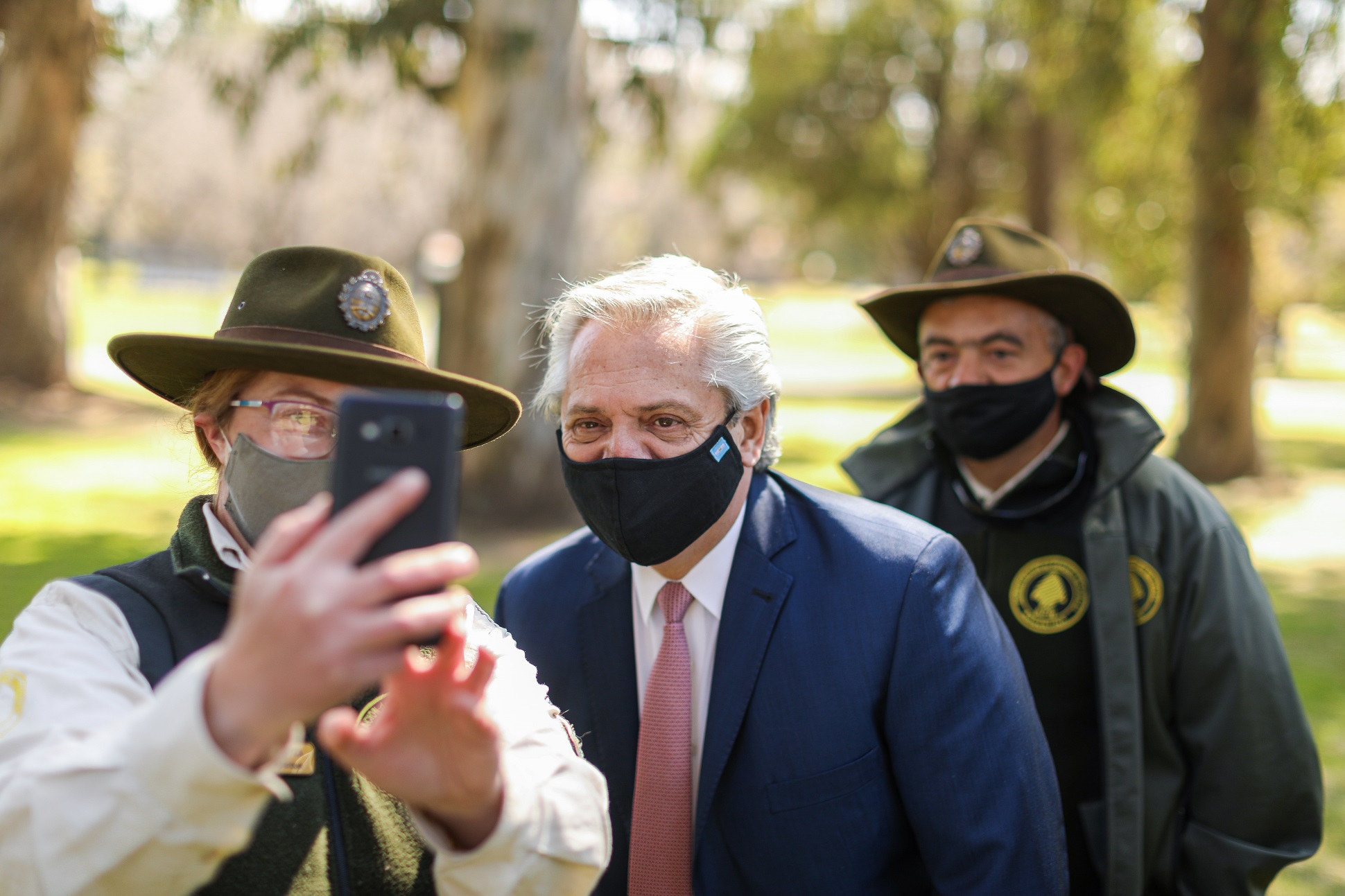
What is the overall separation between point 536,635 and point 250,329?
1.18 meters

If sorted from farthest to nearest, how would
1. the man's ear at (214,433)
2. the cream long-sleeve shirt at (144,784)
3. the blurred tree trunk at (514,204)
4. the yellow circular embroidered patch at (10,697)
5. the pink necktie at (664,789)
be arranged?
1. the blurred tree trunk at (514,204)
2. the pink necktie at (664,789)
3. the man's ear at (214,433)
4. the yellow circular embroidered patch at (10,697)
5. the cream long-sleeve shirt at (144,784)

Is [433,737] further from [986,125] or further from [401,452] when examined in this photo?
[986,125]

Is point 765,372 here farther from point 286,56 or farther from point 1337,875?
point 286,56

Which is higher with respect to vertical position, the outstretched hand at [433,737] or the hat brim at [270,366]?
the hat brim at [270,366]

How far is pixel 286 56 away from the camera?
424 inches

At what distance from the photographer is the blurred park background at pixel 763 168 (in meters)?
9.56

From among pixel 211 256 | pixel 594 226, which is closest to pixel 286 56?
pixel 594 226

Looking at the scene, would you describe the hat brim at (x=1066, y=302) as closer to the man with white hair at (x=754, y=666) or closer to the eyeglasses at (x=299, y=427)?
the man with white hair at (x=754, y=666)

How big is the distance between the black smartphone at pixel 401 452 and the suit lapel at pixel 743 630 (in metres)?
1.36

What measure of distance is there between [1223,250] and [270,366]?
1231cm

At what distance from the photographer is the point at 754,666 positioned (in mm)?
2426

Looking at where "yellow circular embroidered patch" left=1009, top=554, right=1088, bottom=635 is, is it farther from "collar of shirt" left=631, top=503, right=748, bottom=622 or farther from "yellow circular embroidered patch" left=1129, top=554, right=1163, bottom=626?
"collar of shirt" left=631, top=503, right=748, bottom=622

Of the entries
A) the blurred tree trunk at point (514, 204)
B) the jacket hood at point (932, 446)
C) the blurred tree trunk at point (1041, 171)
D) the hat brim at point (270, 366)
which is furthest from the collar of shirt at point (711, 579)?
the blurred tree trunk at point (1041, 171)

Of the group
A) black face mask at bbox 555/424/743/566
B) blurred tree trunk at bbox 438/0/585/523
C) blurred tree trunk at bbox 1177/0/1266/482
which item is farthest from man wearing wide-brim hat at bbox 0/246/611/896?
blurred tree trunk at bbox 1177/0/1266/482
